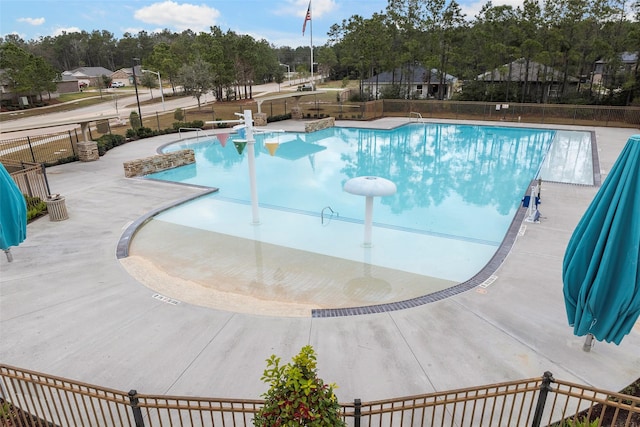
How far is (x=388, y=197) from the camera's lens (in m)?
13.7

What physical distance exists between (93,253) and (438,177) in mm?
12491

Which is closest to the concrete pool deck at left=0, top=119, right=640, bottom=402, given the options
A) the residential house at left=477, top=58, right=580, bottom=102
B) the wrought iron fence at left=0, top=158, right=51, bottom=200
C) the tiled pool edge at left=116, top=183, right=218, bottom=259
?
the tiled pool edge at left=116, top=183, right=218, bottom=259

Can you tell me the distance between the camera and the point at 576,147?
816 inches

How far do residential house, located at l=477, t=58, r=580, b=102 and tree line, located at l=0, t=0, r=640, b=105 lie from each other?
0.58ft

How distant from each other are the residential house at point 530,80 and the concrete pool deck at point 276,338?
99.5ft

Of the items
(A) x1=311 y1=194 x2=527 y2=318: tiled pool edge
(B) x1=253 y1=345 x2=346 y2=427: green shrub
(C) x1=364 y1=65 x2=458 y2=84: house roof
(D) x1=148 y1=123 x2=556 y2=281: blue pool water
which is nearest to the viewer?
(B) x1=253 y1=345 x2=346 y2=427: green shrub

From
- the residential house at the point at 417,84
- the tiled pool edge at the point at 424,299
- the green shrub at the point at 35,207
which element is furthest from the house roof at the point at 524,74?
the green shrub at the point at 35,207

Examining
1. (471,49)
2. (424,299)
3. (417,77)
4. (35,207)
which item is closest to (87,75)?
(417,77)

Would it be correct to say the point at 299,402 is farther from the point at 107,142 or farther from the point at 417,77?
the point at 417,77

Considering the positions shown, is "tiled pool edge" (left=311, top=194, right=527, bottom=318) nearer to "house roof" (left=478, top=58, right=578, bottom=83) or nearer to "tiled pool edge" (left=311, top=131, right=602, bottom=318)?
"tiled pool edge" (left=311, top=131, right=602, bottom=318)

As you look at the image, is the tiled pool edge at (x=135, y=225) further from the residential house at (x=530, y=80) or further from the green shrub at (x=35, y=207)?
the residential house at (x=530, y=80)

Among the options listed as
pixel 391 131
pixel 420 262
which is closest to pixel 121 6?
pixel 391 131

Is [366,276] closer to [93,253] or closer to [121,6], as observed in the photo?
[93,253]

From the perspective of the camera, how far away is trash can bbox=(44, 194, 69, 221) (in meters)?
10.3
